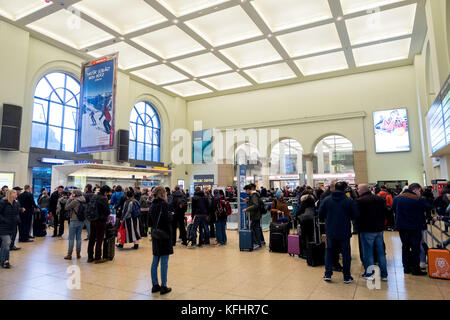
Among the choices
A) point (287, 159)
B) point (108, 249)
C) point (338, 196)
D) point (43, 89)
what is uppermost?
point (43, 89)

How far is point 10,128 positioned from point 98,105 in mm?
6301

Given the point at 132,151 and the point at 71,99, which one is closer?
the point at 71,99

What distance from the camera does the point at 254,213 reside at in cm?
752

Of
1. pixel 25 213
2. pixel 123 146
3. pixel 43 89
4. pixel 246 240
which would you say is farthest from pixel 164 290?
pixel 123 146

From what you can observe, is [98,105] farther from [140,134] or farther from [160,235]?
[140,134]

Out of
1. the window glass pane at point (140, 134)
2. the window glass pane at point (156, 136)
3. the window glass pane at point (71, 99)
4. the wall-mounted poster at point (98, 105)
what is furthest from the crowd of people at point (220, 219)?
the window glass pane at point (156, 136)

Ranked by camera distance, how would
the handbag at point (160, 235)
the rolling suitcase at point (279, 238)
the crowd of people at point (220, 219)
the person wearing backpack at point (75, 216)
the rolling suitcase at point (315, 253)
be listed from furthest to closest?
the rolling suitcase at point (279, 238), the person wearing backpack at point (75, 216), the rolling suitcase at point (315, 253), the crowd of people at point (220, 219), the handbag at point (160, 235)

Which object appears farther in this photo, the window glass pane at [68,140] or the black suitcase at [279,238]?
the window glass pane at [68,140]

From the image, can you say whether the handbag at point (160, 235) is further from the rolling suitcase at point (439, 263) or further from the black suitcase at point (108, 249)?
the rolling suitcase at point (439, 263)

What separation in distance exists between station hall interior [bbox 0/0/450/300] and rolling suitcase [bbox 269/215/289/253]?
0.74ft

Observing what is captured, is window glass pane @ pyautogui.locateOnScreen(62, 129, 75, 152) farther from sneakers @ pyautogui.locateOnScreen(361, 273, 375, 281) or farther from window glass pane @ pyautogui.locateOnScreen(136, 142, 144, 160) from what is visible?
sneakers @ pyautogui.locateOnScreen(361, 273, 375, 281)

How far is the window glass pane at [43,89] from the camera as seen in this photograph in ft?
50.7

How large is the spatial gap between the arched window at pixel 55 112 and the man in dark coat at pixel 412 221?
16403mm

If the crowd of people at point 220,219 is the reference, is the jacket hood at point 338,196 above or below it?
above
